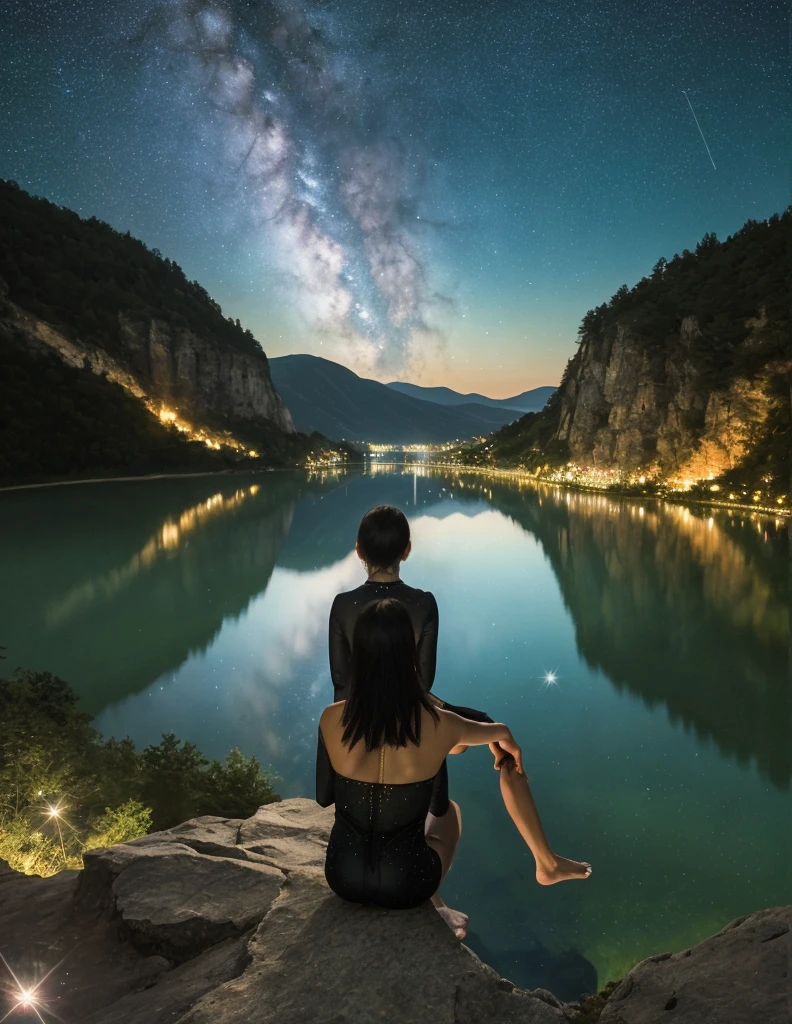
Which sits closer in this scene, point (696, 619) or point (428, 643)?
point (428, 643)

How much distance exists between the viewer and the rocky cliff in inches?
99.6

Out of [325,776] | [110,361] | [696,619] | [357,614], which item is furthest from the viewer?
[110,361]

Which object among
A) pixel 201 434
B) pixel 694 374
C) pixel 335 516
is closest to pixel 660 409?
pixel 694 374

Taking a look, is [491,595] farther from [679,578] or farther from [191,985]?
[191,985]

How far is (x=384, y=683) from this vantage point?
266 centimetres

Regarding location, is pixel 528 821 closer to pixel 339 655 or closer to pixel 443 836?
pixel 443 836

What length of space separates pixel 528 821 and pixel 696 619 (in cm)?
1873

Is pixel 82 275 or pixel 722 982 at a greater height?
pixel 82 275

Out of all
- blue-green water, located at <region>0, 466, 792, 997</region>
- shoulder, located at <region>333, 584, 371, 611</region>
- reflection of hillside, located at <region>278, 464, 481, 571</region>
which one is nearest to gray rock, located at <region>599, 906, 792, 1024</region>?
shoulder, located at <region>333, 584, 371, 611</region>

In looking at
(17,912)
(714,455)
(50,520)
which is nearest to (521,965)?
(17,912)

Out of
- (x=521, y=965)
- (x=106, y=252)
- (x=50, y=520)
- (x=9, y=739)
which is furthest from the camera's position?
(x=106, y=252)

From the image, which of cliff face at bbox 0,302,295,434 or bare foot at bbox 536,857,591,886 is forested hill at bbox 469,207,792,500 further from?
cliff face at bbox 0,302,295,434

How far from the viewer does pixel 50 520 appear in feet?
126

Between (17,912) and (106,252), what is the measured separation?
142 metres
